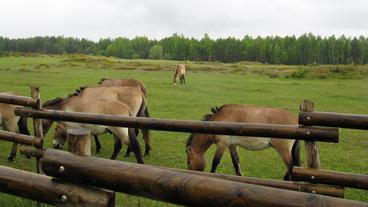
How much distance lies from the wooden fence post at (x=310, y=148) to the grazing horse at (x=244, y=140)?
2888 mm

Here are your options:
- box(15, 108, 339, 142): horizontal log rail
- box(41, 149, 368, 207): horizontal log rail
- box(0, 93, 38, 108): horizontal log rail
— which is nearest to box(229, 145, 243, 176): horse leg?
box(15, 108, 339, 142): horizontal log rail

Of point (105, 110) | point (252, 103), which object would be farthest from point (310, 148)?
point (252, 103)

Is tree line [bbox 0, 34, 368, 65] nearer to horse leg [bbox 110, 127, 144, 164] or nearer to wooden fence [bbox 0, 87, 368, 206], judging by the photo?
horse leg [bbox 110, 127, 144, 164]

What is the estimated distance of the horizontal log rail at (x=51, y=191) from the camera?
9.84ft

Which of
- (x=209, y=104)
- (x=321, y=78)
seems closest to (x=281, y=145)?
(x=209, y=104)

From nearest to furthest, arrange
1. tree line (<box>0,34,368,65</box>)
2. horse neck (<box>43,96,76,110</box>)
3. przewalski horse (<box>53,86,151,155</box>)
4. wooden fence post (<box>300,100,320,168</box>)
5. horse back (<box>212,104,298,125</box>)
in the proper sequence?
wooden fence post (<box>300,100,320,168</box>) → horse back (<box>212,104,298,125</box>) → horse neck (<box>43,96,76,110</box>) → przewalski horse (<box>53,86,151,155</box>) → tree line (<box>0,34,368,65</box>)

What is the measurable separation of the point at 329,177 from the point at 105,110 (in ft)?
18.7

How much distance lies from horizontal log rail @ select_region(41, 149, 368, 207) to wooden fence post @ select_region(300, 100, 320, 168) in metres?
2.14

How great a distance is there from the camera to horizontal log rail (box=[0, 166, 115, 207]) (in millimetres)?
2998

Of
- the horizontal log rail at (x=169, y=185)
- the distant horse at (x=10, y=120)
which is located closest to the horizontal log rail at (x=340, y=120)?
the horizontal log rail at (x=169, y=185)

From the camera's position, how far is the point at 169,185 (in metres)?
2.68

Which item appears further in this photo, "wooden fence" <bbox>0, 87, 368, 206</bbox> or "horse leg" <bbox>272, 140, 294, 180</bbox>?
"horse leg" <bbox>272, 140, 294, 180</bbox>

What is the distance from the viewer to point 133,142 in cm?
852

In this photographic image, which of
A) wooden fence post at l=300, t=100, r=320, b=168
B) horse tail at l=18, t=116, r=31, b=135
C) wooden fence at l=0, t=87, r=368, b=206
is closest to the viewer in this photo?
wooden fence at l=0, t=87, r=368, b=206
